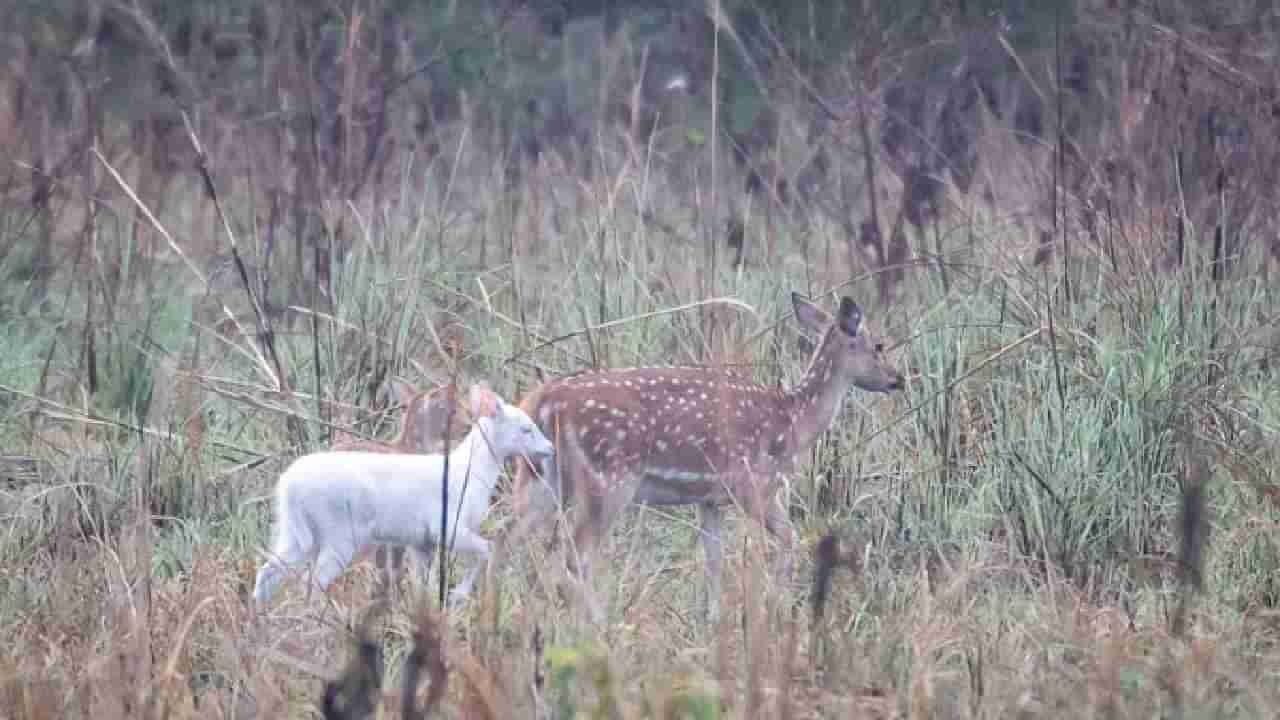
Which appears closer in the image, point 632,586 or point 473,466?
A: point 632,586

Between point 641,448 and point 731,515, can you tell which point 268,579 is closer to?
point 641,448

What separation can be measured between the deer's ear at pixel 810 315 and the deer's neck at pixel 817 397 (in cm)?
9

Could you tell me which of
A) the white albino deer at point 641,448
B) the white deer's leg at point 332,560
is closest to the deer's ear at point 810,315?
the white albino deer at point 641,448

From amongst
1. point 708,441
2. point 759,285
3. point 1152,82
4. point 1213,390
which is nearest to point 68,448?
point 708,441

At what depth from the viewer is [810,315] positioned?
6957 mm

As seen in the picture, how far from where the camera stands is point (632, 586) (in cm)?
528

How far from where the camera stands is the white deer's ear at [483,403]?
5969mm

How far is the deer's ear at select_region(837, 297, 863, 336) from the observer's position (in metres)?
6.82

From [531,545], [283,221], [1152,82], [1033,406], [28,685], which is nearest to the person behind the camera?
[28,685]

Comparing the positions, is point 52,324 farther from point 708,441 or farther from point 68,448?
point 708,441

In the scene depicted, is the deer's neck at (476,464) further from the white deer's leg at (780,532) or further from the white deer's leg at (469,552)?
the white deer's leg at (780,532)

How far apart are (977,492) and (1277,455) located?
2.94 ft

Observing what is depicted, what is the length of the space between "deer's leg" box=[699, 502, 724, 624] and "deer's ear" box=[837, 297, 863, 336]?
734 millimetres

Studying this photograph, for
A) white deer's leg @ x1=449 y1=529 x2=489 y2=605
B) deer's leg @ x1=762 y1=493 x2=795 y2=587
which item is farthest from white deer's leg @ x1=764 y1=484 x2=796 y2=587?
white deer's leg @ x1=449 y1=529 x2=489 y2=605
